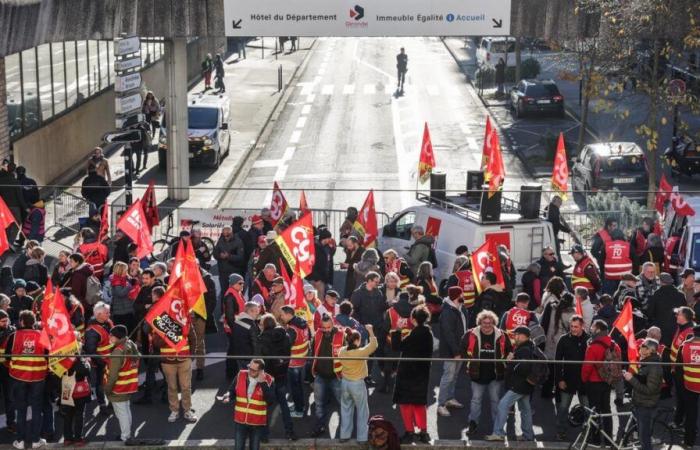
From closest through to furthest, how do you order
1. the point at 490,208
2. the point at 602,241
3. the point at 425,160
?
the point at 490,208 → the point at 602,241 → the point at 425,160

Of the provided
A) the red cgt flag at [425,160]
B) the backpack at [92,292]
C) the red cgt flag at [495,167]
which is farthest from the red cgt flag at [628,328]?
the red cgt flag at [425,160]

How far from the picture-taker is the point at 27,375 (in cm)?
1623

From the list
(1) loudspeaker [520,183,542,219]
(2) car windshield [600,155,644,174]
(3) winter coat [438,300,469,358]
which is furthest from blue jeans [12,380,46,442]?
(2) car windshield [600,155,644,174]

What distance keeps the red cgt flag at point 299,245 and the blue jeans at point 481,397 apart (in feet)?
12.3

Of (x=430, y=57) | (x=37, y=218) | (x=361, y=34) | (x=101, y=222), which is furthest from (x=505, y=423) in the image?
(x=430, y=57)

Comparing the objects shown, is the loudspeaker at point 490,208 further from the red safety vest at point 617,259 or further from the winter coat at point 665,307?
the winter coat at point 665,307

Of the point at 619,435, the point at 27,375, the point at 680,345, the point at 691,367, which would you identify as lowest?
the point at 619,435

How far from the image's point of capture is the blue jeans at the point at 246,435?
51.6 ft

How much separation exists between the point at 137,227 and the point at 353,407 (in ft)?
19.5

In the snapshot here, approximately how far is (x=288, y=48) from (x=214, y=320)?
51.1m

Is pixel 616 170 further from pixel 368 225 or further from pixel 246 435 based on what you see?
pixel 246 435

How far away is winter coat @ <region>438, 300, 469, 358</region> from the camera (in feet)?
58.0

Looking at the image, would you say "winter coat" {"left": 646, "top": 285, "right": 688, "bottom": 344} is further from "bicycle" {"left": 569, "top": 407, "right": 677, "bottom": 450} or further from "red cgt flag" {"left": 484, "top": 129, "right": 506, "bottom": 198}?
"red cgt flag" {"left": 484, "top": 129, "right": 506, "bottom": 198}

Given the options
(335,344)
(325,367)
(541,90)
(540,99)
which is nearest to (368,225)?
(335,344)
